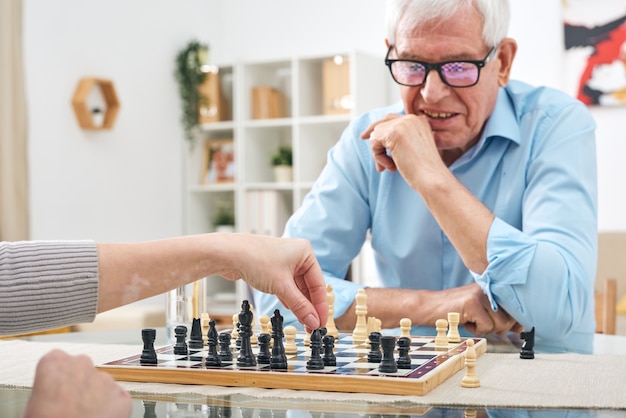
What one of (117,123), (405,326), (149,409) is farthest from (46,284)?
(117,123)

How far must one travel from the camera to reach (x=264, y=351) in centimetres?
140

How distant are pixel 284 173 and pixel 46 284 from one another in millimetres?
5023

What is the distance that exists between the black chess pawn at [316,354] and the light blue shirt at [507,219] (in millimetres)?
632

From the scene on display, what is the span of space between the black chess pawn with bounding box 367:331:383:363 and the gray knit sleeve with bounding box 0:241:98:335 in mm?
478

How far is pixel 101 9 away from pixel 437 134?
4.06m

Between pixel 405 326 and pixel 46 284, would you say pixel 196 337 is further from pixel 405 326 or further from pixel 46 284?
pixel 46 284

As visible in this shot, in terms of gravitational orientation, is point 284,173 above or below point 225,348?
above

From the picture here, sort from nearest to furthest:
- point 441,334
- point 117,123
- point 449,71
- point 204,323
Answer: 1. point 441,334
2. point 204,323
3. point 449,71
4. point 117,123

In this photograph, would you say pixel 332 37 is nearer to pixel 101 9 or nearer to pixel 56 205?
pixel 101 9

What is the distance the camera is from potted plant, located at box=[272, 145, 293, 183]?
6102mm

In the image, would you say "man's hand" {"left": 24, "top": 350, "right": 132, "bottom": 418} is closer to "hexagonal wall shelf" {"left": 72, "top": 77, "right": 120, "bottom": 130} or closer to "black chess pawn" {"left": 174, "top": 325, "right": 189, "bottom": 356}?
"black chess pawn" {"left": 174, "top": 325, "right": 189, "bottom": 356}

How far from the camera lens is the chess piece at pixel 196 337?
1.59m

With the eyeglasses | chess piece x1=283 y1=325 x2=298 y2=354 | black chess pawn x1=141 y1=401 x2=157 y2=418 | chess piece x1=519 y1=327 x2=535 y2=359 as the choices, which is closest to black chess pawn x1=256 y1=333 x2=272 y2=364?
chess piece x1=283 y1=325 x2=298 y2=354

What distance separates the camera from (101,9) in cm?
577
